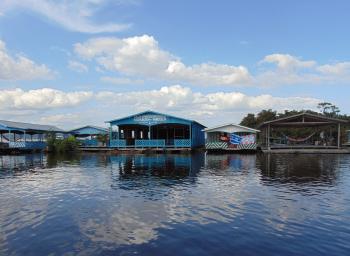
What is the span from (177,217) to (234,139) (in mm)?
33951

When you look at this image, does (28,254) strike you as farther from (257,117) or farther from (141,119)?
(257,117)

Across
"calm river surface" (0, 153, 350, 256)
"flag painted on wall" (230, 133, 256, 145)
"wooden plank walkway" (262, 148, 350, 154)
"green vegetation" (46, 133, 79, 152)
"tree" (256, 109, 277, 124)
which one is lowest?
"calm river surface" (0, 153, 350, 256)

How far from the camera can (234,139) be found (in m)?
44.3

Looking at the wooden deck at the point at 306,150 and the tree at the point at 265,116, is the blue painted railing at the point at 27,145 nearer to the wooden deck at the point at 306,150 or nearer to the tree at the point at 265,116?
the wooden deck at the point at 306,150

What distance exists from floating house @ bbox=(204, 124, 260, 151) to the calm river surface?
24423 mm

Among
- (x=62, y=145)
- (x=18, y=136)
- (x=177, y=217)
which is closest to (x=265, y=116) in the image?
(x=62, y=145)

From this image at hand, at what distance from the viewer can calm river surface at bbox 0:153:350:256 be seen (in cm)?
859

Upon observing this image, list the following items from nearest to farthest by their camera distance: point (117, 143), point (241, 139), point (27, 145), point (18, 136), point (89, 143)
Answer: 1. point (241, 139)
2. point (117, 143)
3. point (27, 145)
4. point (89, 143)
5. point (18, 136)

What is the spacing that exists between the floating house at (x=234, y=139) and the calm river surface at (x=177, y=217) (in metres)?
24.4

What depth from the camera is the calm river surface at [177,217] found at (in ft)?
28.2

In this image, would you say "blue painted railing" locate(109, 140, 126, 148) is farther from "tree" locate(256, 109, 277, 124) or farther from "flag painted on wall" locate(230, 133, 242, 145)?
"tree" locate(256, 109, 277, 124)

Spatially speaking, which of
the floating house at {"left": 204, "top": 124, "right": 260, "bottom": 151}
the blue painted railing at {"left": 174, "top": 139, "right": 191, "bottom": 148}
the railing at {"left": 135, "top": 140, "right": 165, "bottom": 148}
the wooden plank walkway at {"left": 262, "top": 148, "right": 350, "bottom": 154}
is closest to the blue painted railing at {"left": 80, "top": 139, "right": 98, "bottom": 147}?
the railing at {"left": 135, "top": 140, "right": 165, "bottom": 148}

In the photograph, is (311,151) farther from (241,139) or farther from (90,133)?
(90,133)

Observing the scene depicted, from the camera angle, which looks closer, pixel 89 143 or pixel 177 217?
pixel 177 217
